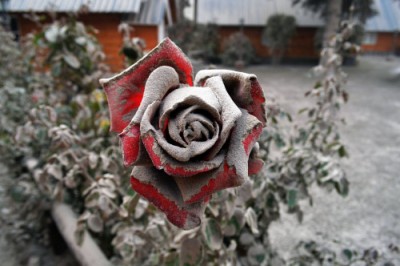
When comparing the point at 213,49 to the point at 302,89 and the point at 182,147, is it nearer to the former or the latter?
the point at 302,89

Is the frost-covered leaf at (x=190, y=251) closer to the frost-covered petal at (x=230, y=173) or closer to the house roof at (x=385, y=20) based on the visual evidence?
the frost-covered petal at (x=230, y=173)

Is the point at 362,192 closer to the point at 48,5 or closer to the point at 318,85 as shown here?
the point at 318,85

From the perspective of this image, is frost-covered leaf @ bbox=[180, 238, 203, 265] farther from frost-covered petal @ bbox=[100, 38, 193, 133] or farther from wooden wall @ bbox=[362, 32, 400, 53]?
wooden wall @ bbox=[362, 32, 400, 53]

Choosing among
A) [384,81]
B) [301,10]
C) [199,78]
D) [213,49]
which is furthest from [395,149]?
[301,10]

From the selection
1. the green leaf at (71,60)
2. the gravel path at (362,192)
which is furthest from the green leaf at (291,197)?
the green leaf at (71,60)

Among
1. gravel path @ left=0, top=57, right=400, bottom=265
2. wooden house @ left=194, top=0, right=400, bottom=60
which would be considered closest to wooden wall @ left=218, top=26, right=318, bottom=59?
wooden house @ left=194, top=0, right=400, bottom=60

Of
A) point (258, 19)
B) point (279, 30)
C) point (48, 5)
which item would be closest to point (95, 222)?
point (48, 5)
